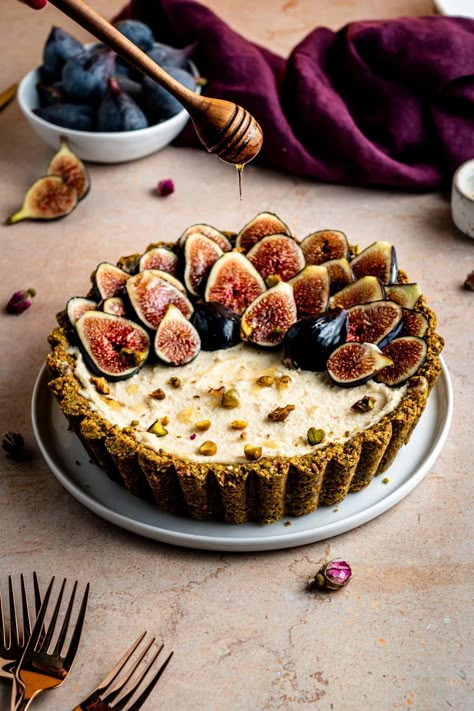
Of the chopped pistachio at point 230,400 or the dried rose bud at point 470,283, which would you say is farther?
the dried rose bud at point 470,283

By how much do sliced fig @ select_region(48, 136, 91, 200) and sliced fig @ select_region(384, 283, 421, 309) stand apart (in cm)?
199

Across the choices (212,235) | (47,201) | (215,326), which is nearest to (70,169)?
(47,201)

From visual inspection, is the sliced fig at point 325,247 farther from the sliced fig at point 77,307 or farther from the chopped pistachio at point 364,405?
the sliced fig at point 77,307

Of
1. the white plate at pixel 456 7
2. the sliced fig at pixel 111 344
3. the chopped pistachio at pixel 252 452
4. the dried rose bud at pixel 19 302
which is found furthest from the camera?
the white plate at pixel 456 7

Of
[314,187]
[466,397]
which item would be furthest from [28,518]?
[314,187]

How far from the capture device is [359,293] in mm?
3143

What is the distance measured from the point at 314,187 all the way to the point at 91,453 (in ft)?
7.50

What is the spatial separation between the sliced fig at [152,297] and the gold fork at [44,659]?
3.65 feet

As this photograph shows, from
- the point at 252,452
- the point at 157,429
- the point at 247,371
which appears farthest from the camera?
the point at 247,371

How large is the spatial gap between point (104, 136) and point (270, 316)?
1831mm

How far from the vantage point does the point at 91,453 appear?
2873 millimetres

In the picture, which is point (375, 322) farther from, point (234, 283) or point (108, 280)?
point (108, 280)

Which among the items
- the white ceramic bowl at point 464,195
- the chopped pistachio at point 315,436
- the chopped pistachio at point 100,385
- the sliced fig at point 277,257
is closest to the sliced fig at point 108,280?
the chopped pistachio at point 100,385

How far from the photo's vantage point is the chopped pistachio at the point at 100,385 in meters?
2.86
